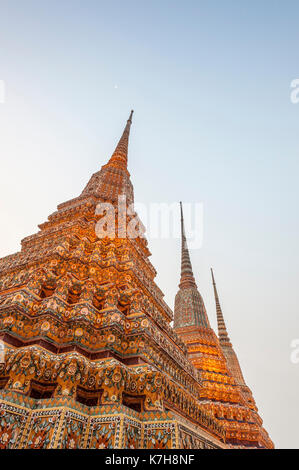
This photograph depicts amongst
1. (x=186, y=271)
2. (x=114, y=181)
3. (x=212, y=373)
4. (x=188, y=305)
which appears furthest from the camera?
(x=186, y=271)

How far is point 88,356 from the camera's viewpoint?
507 cm

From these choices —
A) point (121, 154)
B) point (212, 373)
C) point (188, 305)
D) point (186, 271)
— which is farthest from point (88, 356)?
point (186, 271)

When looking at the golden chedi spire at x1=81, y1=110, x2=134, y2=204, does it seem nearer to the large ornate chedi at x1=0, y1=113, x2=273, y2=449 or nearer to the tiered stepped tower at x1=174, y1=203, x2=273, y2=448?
the large ornate chedi at x1=0, y1=113, x2=273, y2=449

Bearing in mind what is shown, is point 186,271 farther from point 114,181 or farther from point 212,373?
point 114,181

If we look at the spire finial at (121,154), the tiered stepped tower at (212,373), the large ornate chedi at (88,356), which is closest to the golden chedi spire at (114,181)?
the spire finial at (121,154)

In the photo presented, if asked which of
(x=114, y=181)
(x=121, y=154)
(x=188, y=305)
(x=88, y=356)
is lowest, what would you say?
(x=88, y=356)

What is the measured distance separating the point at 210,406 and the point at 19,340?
13.0 meters

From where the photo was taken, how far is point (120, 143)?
16984mm

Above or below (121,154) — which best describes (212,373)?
below

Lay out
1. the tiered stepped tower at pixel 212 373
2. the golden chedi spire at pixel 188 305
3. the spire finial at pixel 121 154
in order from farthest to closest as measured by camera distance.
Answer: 1. the golden chedi spire at pixel 188 305
2. the spire finial at pixel 121 154
3. the tiered stepped tower at pixel 212 373

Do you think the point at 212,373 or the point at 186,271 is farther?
the point at 186,271

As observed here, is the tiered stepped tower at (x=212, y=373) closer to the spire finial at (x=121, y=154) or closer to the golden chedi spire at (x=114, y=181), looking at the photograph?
the golden chedi spire at (x=114, y=181)

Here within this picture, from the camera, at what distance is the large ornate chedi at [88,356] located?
3.57 meters
